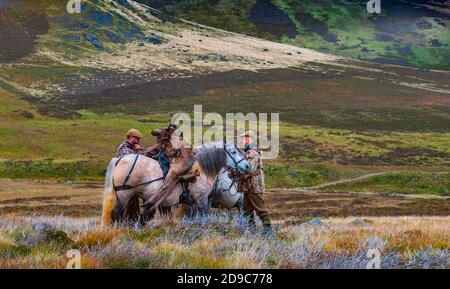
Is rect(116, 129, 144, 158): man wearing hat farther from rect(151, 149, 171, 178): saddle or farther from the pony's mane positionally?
the pony's mane

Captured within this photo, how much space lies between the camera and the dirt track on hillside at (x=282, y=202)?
3366cm

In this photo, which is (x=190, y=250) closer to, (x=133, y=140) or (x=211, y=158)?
(x=211, y=158)

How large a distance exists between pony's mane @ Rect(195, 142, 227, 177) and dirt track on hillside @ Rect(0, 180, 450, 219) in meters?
18.7

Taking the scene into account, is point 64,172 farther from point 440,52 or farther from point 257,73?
point 440,52

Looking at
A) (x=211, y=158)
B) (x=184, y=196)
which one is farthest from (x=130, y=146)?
(x=184, y=196)

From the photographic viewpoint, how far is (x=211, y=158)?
13086mm

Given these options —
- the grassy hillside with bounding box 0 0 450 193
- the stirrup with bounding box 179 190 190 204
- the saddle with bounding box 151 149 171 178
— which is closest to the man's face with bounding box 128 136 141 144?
the saddle with bounding box 151 149 171 178

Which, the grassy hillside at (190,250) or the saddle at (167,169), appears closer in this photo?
the grassy hillside at (190,250)

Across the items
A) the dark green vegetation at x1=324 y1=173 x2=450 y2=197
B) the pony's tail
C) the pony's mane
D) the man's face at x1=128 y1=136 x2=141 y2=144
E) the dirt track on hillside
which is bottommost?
the dark green vegetation at x1=324 y1=173 x2=450 y2=197

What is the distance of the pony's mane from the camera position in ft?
42.5

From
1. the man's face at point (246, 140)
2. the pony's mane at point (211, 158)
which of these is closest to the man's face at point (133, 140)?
the pony's mane at point (211, 158)

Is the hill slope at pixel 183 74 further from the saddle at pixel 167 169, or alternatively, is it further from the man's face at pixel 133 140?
the saddle at pixel 167 169

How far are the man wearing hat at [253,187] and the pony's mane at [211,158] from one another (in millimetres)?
579

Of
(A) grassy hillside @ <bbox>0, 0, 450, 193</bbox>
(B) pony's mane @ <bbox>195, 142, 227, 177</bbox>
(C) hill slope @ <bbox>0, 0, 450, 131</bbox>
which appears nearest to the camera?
(B) pony's mane @ <bbox>195, 142, 227, 177</bbox>
